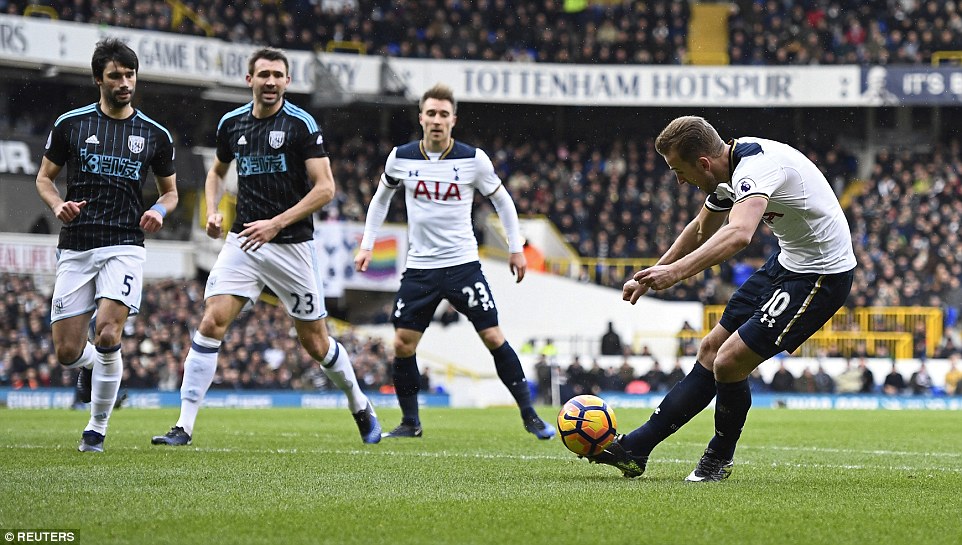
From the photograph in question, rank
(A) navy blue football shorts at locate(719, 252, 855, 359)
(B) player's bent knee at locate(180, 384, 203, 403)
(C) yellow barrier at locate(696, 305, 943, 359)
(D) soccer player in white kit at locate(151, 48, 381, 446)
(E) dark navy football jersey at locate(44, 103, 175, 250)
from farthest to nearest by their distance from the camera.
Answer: (C) yellow barrier at locate(696, 305, 943, 359), (B) player's bent knee at locate(180, 384, 203, 403), (D) soccer player in white kit at locate(151, 48, 381, 446), (E) dark navy football jersey at locate(44, 103, 175, 250), (A) navy blue football shorts at locate(719, 252, 855, 359)

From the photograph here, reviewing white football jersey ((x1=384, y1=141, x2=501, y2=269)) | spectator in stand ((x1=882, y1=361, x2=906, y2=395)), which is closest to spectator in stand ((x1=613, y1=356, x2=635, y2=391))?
spectator in stand ((x1=882, y1=361, x2=906, y2=395))

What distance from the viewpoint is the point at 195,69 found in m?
30.9

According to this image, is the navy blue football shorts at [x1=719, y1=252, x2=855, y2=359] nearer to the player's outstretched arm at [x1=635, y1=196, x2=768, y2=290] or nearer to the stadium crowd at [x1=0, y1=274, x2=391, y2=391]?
the player's outstretched arm at [x1=635, y1=196, x2=768, y2=290]

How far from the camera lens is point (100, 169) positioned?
7.81 m

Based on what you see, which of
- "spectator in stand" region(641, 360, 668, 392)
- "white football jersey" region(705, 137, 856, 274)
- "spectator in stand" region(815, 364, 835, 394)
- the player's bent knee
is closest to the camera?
"white football jersey" region(705, 137, 856, 274)

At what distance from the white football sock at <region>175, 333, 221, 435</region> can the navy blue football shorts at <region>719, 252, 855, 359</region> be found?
3.77 meters

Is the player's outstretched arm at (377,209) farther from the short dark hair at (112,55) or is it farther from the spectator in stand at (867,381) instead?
the spectator in stand at (867,381)

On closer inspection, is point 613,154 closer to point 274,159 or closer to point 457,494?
point 274,159

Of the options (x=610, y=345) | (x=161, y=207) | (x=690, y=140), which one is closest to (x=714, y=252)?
(x=690, y=140)

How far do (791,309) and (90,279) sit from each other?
168 inches

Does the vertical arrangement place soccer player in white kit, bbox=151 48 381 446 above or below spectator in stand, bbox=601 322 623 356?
above

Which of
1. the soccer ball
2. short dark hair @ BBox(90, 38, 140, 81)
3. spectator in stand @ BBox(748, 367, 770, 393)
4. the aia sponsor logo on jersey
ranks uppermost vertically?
short dark hair @ BBox(90, 38, 140, 81)

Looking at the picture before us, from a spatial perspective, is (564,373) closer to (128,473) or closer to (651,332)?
(651,332)
